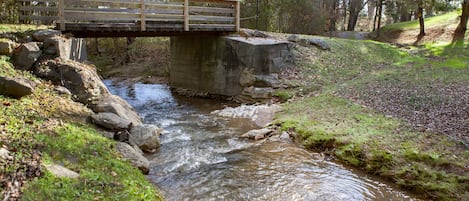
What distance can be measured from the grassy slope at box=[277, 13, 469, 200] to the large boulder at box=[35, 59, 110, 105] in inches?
209

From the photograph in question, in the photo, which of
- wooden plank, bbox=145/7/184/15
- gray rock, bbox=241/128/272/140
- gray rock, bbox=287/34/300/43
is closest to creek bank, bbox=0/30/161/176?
gray rock, bbox=241/128/272/140

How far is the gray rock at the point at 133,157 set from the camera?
22.3 ft

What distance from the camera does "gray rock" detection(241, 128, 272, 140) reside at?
31.9ft

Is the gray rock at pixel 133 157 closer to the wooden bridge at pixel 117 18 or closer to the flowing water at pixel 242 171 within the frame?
the flowing water at pixel 242 171

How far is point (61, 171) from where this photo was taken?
4.88 meters

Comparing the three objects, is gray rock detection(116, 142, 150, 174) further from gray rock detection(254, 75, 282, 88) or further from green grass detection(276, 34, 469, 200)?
gray rock detection(254, 75, 282, 88)

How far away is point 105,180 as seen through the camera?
5.16m

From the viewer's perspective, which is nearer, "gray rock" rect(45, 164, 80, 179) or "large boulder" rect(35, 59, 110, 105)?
"gray rock" rect(45, 164, 80, 179)

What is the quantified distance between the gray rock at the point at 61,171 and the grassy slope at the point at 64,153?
0.09 metres

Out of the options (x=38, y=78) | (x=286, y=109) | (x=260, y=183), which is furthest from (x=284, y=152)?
(x=38, y=78)

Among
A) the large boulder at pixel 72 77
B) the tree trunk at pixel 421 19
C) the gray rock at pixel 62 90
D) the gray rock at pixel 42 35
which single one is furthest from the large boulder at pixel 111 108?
the tree trunk at pixel 421 19

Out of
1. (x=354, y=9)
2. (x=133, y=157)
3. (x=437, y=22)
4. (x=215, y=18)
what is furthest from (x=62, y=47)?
(x=354, y=9)

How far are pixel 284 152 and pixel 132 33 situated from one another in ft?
24.8

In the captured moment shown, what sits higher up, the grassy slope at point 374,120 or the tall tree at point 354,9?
the tall tree at point 354,9
